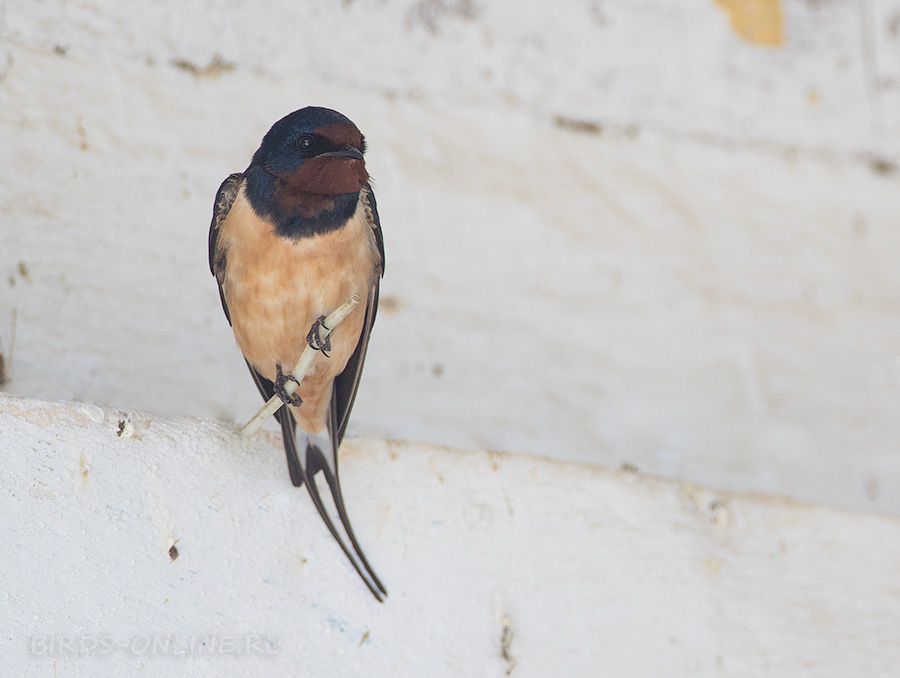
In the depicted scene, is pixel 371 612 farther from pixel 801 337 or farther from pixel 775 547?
pixel 801 337

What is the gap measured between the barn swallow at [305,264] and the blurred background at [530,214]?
1.16ft

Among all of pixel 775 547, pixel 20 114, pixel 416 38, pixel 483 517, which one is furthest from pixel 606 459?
pixel 20 114

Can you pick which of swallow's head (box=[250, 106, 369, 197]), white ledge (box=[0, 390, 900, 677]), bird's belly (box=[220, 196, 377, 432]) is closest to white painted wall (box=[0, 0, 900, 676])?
white ledge (box=[0, 390, 900, 677])

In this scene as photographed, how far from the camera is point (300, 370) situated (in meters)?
1.42

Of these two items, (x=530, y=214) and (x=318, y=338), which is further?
(x=530, y=214)

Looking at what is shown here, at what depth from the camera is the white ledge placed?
4.50 ft

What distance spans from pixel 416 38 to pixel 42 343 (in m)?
1.06

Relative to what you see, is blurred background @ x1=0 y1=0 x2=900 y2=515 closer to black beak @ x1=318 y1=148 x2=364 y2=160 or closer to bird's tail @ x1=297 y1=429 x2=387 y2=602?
bird's tail @ x1=297 y1=429 x2=387 y2=602

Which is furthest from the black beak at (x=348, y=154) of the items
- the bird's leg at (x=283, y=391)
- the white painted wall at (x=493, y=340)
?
the white painted wall at (x=493, y=340)

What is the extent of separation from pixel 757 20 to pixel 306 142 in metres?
1.59

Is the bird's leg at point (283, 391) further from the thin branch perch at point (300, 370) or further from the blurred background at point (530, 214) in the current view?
the blurred background at point (530, 214)

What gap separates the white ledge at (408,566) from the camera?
1371 millimetres

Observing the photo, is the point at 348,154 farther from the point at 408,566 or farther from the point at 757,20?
the point at 757,20

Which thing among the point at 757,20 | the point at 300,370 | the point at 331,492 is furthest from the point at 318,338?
the point at 757,20
